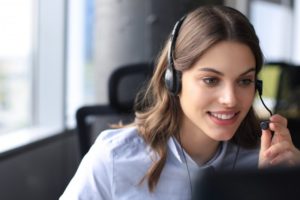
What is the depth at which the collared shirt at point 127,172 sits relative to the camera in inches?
43.9

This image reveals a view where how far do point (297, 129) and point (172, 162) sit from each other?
721 mm

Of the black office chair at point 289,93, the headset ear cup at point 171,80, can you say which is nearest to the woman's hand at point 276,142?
the headset ear cup at point 171,80

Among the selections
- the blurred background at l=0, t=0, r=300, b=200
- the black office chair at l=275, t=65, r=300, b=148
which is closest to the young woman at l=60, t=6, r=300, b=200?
the blurred background at l=0, t=0, r=300, b=200

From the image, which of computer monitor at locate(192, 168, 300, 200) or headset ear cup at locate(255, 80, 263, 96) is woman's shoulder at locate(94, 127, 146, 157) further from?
computer monitor at locate(192, 168, 300, 200)

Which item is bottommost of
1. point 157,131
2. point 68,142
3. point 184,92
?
point 68,142

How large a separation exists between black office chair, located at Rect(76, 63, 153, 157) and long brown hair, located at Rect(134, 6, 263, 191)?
300 millimetres

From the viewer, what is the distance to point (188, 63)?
1.11m

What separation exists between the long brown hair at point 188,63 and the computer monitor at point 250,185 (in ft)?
2.11

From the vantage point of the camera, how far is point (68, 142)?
256 cm

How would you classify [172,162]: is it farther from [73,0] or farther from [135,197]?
[73,0]

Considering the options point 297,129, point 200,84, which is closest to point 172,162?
point 200,84

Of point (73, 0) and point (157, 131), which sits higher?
point (73, 0)

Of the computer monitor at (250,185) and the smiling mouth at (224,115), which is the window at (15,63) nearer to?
the smiling mouth at (224,115)

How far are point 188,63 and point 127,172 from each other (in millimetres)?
299
